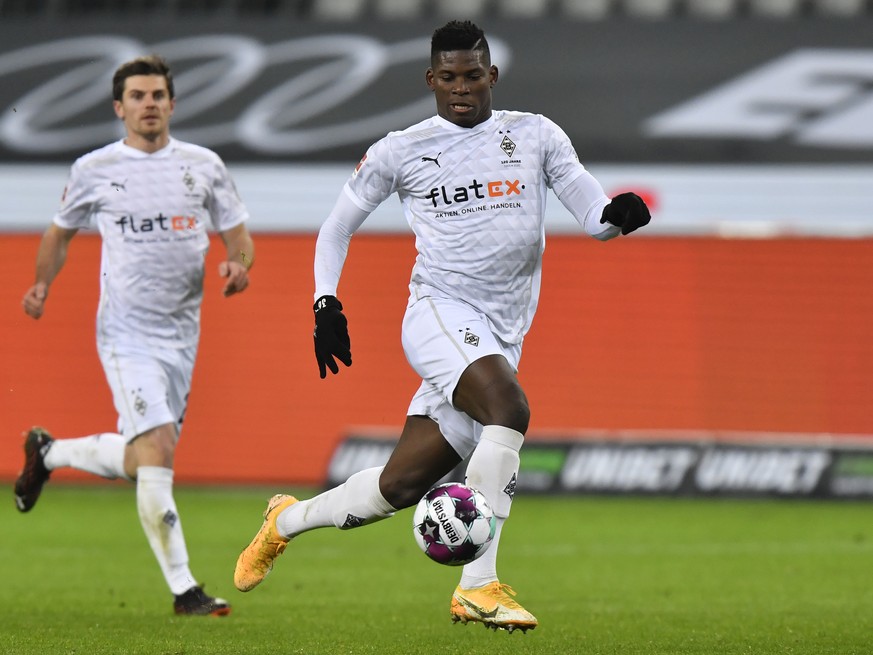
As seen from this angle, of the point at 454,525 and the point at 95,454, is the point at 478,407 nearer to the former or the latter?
the point at 454,525

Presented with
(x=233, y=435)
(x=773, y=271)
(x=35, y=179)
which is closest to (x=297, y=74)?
(x=35, y=179)

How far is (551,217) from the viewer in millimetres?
17516

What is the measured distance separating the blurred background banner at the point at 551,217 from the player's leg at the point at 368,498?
8637 mm

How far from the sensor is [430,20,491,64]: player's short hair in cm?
639

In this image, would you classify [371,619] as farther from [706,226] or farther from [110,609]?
[706,226]

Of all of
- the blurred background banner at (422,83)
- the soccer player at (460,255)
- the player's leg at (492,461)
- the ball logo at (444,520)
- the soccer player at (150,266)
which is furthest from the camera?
the blurred background banner at (422,83)

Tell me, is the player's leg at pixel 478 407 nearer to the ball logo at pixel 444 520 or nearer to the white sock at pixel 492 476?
the white sock at pixel 492 476

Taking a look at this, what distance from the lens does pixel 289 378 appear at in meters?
17.0

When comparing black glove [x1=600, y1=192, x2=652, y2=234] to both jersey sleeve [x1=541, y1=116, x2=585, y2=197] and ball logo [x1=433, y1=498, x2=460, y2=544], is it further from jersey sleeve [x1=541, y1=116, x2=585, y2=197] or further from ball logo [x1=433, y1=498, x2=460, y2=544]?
ball logo [x1=433, y1=498, x2=460, y2=544]

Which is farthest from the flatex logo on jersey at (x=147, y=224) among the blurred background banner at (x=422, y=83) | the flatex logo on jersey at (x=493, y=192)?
the blurred background banner at (x=422, y=83)

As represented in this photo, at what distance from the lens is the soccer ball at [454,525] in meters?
5.87

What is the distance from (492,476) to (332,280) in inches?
43.0

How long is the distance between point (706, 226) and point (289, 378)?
4.90m

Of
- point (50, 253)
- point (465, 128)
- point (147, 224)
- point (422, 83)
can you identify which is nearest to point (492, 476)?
point (465, 128)
